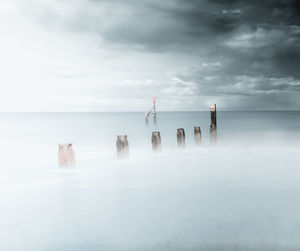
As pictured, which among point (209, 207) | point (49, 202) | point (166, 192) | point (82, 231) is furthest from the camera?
point (166, 192)

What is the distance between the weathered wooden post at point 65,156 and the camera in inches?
340

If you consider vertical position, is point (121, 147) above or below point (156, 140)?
below

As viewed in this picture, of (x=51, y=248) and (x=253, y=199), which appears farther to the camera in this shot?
(x=253, y=199)

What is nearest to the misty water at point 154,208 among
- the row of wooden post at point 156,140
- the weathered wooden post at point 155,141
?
the row of wooden post at point 156,140

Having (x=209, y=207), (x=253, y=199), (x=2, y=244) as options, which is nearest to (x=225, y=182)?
(x=253, y=199)

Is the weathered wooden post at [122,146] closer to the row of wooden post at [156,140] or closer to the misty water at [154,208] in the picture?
the row of wooden post at [156,140]

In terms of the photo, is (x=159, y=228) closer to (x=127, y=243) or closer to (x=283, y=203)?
(x=127, y=243)

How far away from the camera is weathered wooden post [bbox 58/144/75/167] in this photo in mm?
8641

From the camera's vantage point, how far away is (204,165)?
1038 cm

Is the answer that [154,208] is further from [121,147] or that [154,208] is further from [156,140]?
[156,140]

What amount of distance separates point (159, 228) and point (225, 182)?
150 inches

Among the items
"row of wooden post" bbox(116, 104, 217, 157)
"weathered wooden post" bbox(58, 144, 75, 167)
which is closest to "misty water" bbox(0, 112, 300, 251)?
"weathered wooden post" bbox(58, 144, 75, 167)

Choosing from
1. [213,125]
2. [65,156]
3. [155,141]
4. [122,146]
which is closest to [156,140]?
[155,141]

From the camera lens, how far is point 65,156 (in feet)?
28.4
